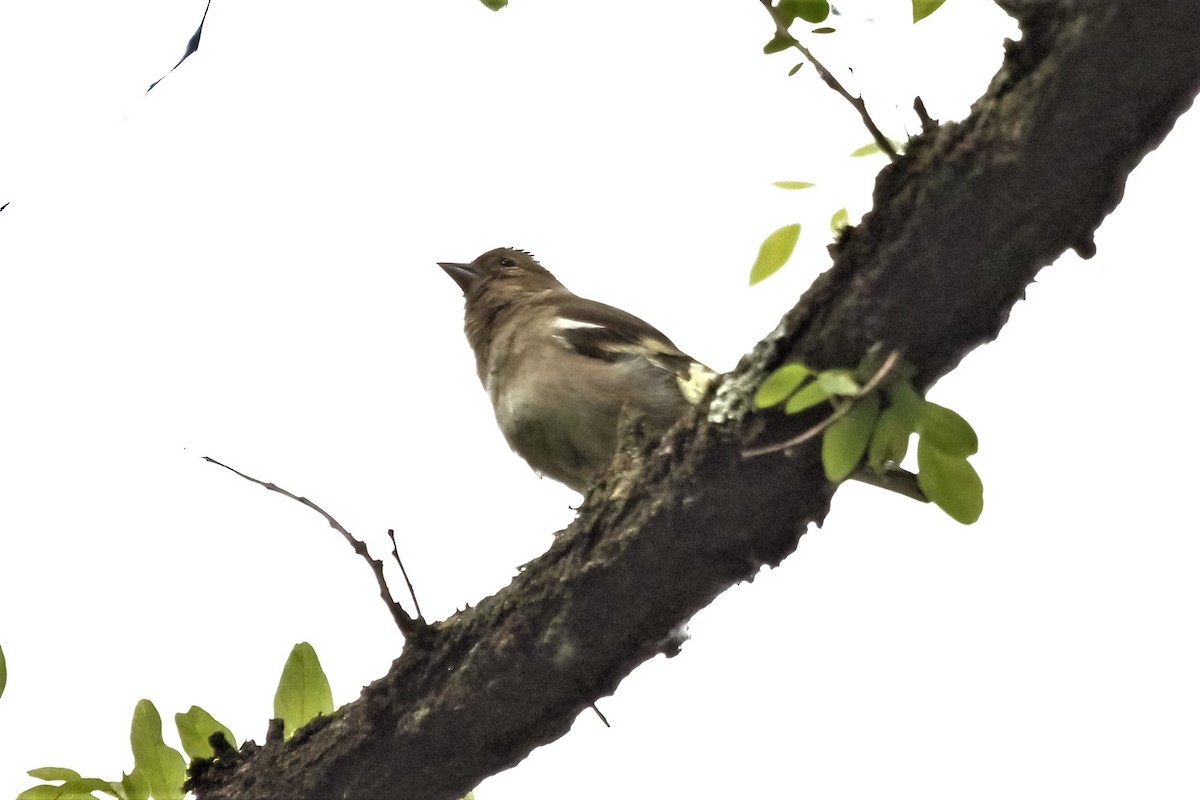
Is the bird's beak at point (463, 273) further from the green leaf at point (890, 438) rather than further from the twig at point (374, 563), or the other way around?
the green leaf at point (890, 438)

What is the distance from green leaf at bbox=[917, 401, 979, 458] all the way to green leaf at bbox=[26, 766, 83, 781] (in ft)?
7.85

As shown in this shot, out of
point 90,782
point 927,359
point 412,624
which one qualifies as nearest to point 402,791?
point 412,624

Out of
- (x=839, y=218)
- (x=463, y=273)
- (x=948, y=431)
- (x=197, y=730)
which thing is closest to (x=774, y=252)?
(x=839, y=218)

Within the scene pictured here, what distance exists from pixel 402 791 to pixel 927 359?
1.84m

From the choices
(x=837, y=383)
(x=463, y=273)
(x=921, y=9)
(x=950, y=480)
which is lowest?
(x=950, y=480)

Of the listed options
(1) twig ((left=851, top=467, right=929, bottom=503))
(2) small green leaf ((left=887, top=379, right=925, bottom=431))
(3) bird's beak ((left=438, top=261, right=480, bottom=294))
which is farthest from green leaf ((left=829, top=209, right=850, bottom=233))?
(3) bird's beak ((left=438, top=261, right=480, bottom=294))

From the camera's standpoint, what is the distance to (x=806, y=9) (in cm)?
279

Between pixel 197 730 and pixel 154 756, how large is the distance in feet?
0.55

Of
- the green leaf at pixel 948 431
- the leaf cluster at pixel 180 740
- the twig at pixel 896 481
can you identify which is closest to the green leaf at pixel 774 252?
the green leaf at pixel 948 431

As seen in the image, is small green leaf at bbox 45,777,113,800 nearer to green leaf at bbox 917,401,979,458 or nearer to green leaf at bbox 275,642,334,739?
green leaf at bbox 275,642,334,739

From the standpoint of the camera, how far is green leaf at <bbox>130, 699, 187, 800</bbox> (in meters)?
3.45

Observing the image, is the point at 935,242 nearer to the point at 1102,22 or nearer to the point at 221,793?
the point at 1102,22

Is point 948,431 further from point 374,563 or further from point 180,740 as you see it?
point 180,740

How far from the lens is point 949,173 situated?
2.46m
